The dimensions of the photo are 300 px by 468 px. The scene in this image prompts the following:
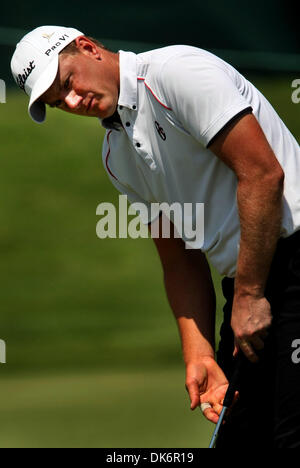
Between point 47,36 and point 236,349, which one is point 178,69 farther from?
point 236,349

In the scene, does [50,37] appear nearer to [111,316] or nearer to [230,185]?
[230,185]

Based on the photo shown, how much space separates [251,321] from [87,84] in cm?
67

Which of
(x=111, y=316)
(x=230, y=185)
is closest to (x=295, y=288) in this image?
(x=230, y=185)

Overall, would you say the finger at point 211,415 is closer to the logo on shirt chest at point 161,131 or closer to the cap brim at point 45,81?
the logo on shirt chest at point 161,131

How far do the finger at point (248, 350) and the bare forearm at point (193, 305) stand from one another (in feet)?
1.13

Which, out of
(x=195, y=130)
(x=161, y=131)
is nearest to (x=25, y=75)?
(x=161, y=131)

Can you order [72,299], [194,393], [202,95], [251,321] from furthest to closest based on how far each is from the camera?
[72,299], [194,393], [251,321], [202,95]

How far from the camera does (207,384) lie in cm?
243

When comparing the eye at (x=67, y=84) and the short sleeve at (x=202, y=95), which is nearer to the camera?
the short sleeve at (x=202, y=95)

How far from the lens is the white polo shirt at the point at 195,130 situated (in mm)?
1977

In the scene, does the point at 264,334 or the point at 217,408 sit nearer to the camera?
the point at 264,334

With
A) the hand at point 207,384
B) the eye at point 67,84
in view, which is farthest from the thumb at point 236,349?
the eye at point 67,84

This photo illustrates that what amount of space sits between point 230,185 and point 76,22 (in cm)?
514

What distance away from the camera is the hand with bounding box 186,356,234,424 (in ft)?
7.82
